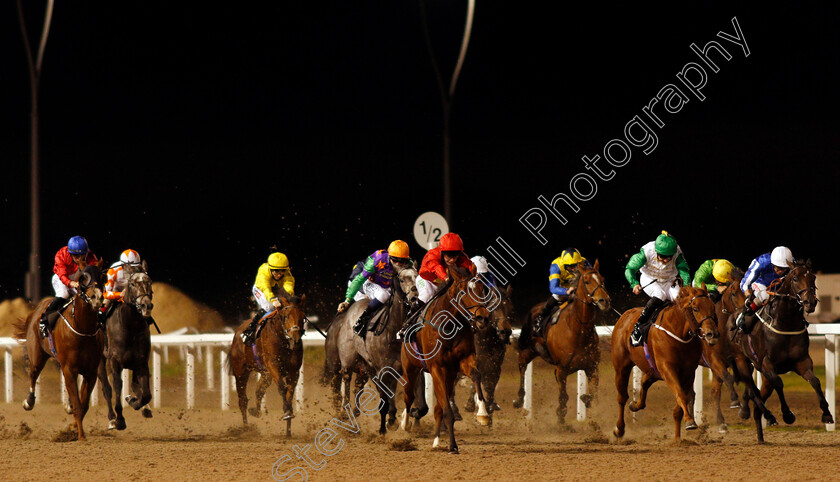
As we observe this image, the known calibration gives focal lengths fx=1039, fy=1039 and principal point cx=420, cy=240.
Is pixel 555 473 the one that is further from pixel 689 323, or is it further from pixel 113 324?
pixel 113 324

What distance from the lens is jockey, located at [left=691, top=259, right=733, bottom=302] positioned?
468 inches

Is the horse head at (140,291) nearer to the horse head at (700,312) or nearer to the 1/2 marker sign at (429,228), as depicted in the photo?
the 1/2 marker sign at (429,228)

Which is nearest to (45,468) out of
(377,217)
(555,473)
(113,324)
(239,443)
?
(239,443)

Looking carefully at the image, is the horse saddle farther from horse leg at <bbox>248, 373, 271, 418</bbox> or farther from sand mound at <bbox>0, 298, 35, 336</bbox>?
sand mound at <bbox>0, 298, 35, 336</bbox>

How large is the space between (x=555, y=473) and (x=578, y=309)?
3661 mm

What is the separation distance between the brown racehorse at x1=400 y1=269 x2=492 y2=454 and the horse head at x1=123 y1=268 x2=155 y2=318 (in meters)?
3.07

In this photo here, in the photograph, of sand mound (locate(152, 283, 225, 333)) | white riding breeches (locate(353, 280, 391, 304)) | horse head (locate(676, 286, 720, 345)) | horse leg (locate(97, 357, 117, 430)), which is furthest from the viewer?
sand mound (locate(152, 283, 225, 333))

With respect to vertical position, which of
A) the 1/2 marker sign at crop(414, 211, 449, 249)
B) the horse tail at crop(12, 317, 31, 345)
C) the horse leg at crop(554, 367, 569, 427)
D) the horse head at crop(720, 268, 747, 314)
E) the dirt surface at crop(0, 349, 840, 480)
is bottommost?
the dirt surface at crop(0, 349, 840, 480)

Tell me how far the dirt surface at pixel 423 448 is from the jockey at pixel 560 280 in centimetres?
123

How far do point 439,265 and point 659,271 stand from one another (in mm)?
2434

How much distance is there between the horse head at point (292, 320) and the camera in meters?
10.9

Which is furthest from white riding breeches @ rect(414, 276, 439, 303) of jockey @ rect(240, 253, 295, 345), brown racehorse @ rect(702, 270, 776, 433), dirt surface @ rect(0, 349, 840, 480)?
brown racehorse @ rect(702, 270, 776, 433)

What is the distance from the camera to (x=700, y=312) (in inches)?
357

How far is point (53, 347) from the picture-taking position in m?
10.9
